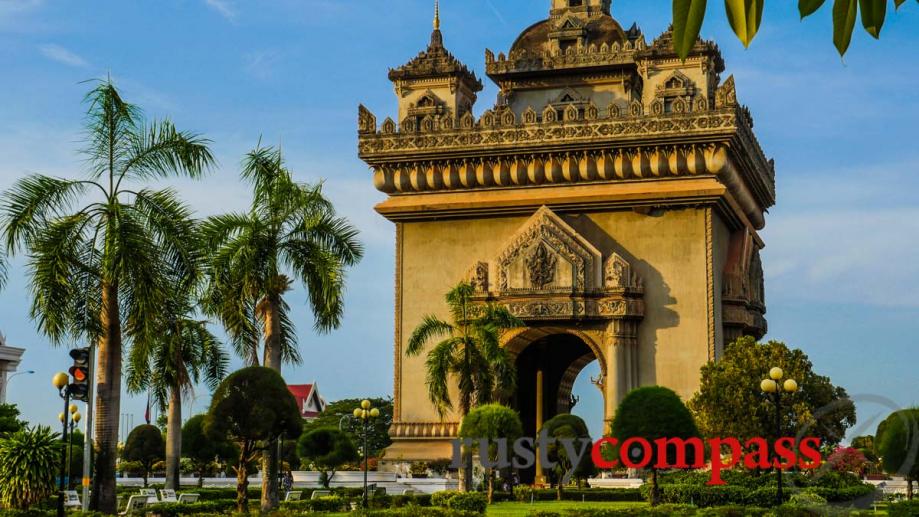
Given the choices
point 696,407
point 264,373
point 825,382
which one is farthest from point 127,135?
point 825,382

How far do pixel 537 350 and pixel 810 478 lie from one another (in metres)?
12.9

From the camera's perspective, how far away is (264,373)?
861 inches

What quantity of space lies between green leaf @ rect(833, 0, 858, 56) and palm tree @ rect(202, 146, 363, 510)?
2252cm

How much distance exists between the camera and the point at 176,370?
3291cm

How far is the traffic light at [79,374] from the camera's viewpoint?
18.1m

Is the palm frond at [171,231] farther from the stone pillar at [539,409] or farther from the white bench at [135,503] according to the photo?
the stone pillar at [539,409]

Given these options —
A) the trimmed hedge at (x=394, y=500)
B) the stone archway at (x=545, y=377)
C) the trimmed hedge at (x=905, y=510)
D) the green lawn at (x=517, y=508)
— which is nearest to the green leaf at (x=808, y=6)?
the trimmed hedge at (x=905, y=510)

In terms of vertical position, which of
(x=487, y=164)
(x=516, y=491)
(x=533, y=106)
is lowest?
Result: (x=516, y=491)

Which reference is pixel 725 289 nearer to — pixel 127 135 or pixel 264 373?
pixel 264 373

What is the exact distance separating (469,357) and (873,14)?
95.9 ft

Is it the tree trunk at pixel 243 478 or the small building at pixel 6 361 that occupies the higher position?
the small building at pixel 6 361

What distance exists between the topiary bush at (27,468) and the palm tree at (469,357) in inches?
494

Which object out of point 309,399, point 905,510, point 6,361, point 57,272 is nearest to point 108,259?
point 57,272

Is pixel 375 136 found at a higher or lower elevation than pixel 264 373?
higher
